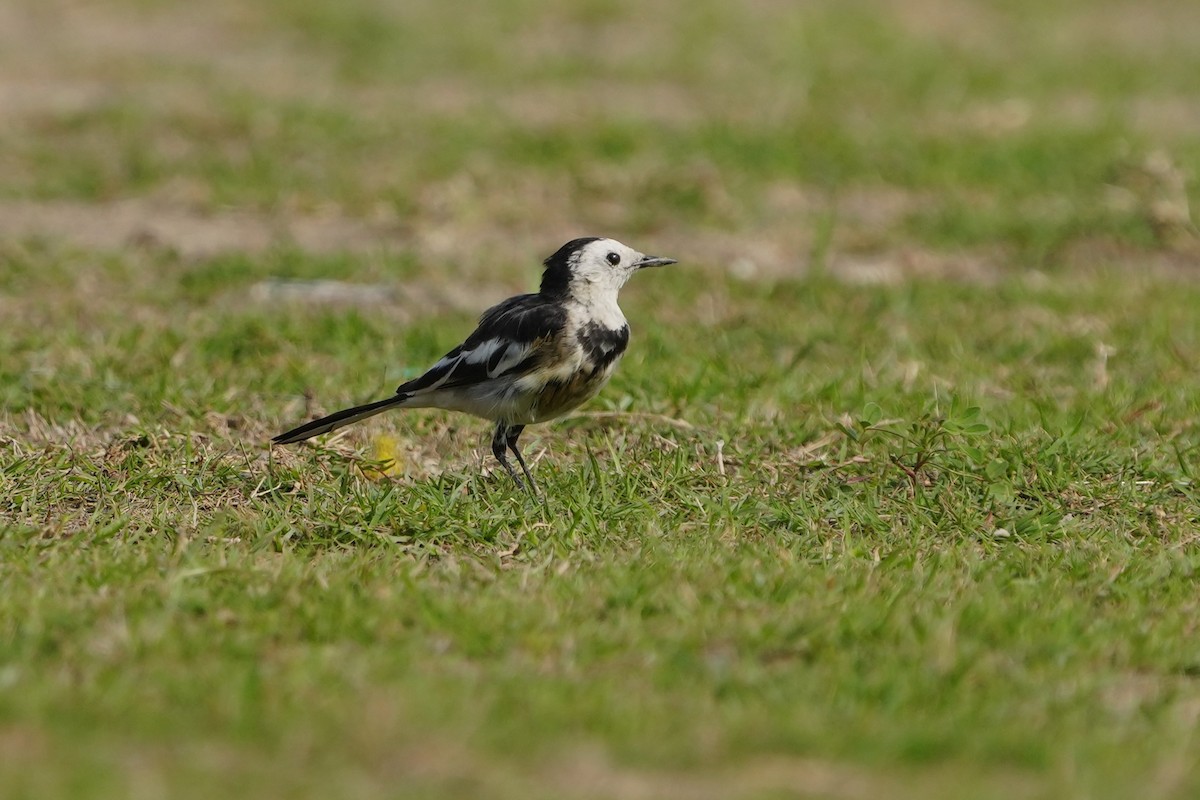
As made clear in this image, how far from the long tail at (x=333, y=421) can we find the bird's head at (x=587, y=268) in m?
0.80

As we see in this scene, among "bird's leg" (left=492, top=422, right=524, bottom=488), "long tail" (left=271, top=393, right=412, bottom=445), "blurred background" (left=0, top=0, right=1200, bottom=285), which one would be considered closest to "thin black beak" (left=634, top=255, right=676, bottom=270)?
"bird's leg" (left=492, top=422, right=524, bottom=488)

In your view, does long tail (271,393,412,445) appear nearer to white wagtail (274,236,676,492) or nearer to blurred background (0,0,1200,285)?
white wagtail (274,236,676,492)

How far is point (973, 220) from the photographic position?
10.5 metres

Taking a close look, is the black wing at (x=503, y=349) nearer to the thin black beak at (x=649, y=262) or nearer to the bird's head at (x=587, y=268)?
the bird's head at (x=587, y=268)

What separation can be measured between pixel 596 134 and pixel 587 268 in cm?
514

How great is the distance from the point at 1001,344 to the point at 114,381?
4.13m

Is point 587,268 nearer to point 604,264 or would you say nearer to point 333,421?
point 604,264

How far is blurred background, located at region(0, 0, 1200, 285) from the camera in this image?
1032 cm

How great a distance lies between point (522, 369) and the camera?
6219 mm

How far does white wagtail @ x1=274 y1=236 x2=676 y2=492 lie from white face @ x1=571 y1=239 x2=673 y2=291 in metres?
0.07

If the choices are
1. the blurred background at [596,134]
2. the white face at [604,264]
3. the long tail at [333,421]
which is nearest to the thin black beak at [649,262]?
the white face at [604,264]

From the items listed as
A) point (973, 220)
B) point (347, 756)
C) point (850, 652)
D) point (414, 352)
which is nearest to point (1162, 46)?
point (973, 220)

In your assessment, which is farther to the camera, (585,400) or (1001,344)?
(1001,344)

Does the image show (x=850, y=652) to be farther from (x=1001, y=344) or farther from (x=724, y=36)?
(x=724, y=36)
